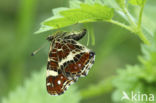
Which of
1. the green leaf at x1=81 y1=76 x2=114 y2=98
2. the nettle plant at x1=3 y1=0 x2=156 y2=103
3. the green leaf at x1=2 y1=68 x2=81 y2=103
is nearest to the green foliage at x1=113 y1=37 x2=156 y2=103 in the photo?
the nettle plant at x1=3 y1=0 x2=156 y2=103

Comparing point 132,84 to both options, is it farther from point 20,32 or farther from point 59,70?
point 20,32

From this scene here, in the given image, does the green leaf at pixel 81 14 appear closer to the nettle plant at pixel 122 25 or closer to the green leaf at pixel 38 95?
the nettle plant at pixel 122 25

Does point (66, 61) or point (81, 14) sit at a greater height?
point (81, 14)

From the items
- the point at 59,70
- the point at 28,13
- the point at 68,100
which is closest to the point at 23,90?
the point at 68,100

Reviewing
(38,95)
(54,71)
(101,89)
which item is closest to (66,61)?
(54,71)

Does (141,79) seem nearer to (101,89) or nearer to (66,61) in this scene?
(66,61)

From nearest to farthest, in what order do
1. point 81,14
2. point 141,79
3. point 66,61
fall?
point 81,14 < point 141,79 < point 66,61
